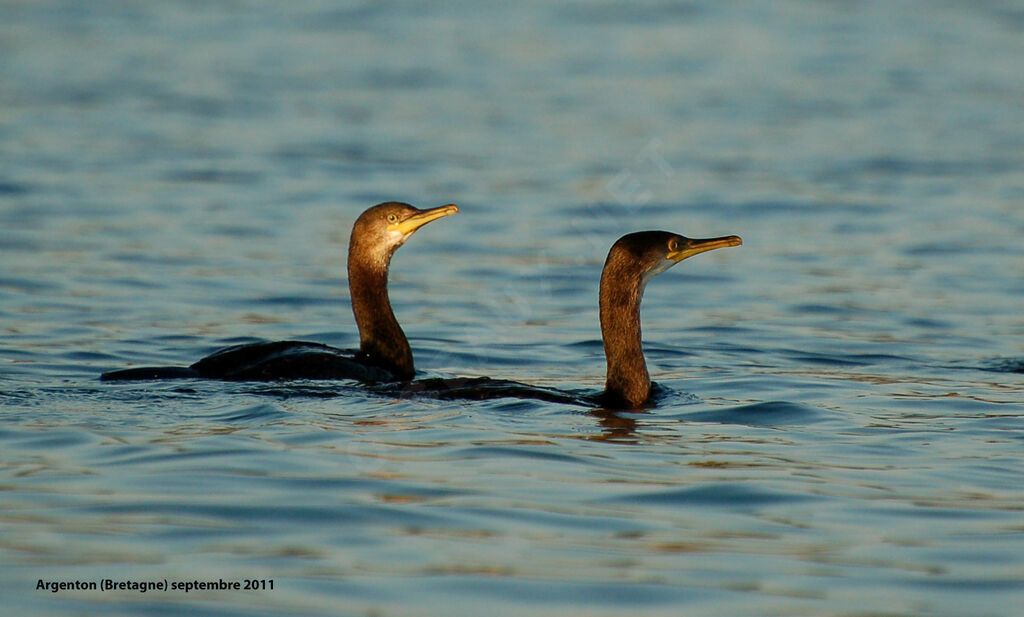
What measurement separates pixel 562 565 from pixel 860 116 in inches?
722

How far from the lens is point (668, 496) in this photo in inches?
283

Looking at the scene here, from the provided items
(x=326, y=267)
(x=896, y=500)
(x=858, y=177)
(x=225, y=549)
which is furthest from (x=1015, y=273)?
(x=225, y=549)

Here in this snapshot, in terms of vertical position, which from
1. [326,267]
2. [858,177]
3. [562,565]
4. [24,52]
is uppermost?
[24,52]

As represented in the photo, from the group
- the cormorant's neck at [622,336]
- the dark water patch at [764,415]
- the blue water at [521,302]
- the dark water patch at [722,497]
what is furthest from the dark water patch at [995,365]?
the dark water patch at [722,497]

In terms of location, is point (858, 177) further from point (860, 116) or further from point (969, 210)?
point (860, 116)

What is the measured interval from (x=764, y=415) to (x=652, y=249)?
1164 mm

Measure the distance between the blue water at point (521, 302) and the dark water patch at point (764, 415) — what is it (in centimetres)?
5

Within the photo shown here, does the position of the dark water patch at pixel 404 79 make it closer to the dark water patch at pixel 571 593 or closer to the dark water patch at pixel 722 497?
the dark water patch at pixel 722 497

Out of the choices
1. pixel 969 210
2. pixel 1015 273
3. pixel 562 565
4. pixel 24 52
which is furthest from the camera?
pixel 24 52

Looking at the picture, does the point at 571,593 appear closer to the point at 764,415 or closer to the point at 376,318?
the point at 764,415

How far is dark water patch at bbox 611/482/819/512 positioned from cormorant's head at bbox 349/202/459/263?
13.1 feet

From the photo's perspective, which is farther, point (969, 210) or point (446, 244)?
point (969, 210)

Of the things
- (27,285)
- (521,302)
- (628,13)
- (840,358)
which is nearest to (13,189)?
(27,285)

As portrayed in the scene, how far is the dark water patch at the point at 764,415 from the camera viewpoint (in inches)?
356
